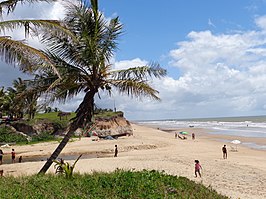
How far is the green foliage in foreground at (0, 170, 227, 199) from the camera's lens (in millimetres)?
8141

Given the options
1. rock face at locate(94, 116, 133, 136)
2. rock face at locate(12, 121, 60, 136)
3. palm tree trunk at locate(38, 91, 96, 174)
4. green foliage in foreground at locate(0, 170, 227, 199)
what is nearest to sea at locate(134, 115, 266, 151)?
rock face at locate(94, 116, 133, 136)

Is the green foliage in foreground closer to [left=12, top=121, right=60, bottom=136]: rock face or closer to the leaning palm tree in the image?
the leaning palm tree

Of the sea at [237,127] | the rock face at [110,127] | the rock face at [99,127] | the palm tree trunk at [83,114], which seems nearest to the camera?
the palm tree trunk at [83,114]

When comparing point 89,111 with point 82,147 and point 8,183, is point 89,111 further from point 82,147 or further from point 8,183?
point 82,147

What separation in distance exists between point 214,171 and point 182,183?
31.3ft

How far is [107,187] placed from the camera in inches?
348

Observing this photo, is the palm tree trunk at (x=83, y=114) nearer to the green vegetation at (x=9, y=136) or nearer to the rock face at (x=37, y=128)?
the green vegetation at (x=9, y=136)

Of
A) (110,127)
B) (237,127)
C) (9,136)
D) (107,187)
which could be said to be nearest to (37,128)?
(9,136)

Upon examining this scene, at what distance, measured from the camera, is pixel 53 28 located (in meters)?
8.47

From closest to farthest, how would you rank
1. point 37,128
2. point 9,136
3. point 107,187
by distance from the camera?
1. point 107,187
2. point 9,136
3. point 37,128

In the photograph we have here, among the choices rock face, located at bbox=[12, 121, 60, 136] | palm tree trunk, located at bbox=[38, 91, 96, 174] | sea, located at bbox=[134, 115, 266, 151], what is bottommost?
sea, located at bbox=[134, 115, 266, 151]

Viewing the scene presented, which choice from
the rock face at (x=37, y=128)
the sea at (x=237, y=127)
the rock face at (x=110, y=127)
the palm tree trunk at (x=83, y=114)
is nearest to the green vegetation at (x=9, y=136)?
the rock face at (x=37, y=128)

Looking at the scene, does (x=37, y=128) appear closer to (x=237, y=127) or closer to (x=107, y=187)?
(x=107, y=187)

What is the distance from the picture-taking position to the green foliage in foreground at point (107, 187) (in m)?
8.14
